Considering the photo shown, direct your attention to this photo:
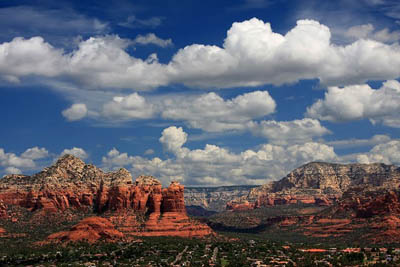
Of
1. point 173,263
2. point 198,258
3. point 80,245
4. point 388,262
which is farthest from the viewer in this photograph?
point 80,245

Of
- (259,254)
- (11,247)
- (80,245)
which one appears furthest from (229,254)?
(11,247)

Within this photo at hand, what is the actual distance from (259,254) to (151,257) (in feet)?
132

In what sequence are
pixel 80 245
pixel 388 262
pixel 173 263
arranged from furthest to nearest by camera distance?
pixel 80 245 < pixel 173 263 < pixel 388 262

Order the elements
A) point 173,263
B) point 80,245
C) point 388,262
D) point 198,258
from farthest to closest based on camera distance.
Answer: point 80,245 < point 198,258 < point 173,263 < point 388,262

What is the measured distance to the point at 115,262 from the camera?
566 ft

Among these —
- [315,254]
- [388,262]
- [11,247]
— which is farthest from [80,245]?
[388,262]

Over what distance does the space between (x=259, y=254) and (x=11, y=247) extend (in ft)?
300

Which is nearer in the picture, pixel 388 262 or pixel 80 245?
pixel 388 262

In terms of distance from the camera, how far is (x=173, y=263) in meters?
172

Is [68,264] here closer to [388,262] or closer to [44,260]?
[44,260]

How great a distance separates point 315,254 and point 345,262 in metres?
24.4

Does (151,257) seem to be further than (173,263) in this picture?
Yes

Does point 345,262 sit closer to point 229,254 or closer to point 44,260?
point 229,254

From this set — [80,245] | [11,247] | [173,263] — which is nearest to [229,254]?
[173,263]
